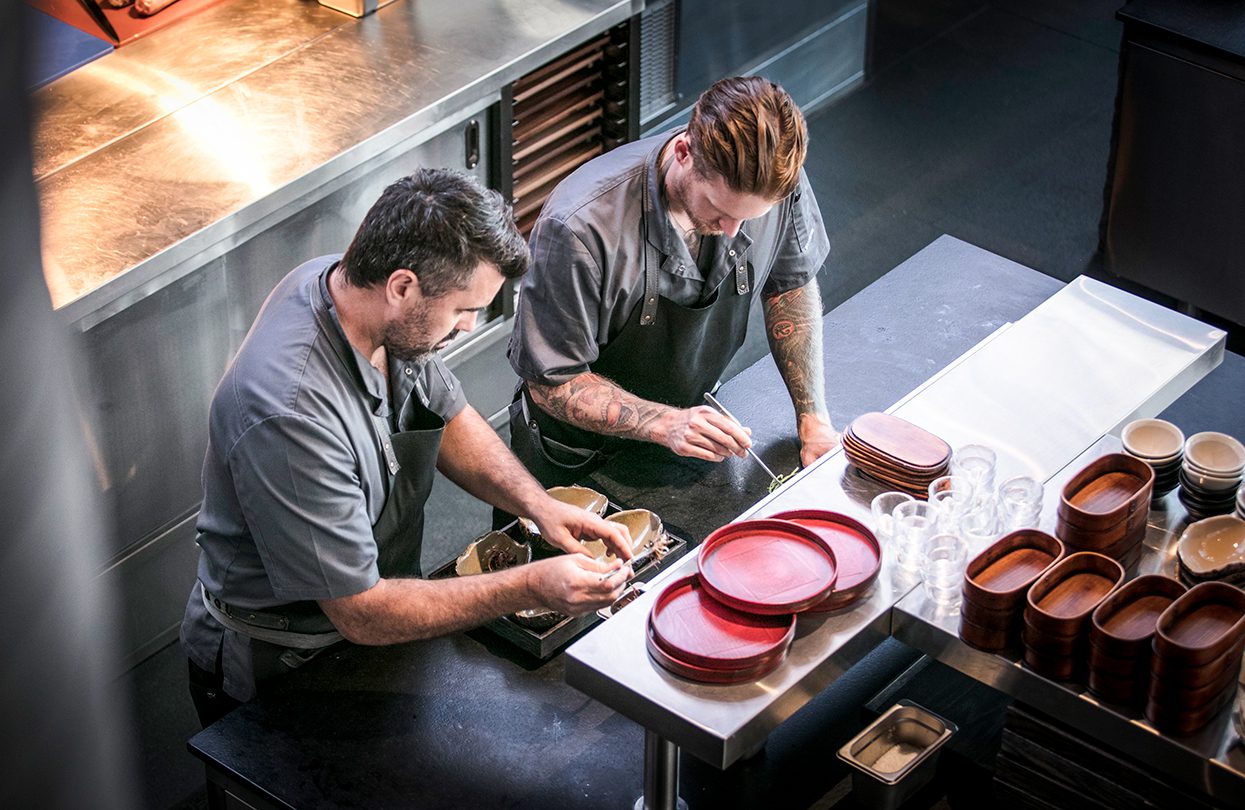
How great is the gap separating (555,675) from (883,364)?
1223 mm

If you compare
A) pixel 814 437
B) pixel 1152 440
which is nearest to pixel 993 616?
pixel 1152 440

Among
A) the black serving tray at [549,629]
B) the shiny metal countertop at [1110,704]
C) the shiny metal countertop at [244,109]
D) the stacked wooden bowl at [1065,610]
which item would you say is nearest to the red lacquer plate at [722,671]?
the shiny metal countertop at [1110,704]

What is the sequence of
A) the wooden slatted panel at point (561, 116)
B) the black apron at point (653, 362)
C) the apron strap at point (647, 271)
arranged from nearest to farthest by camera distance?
the apron strap at point (647, 271) < the black apron at point (653, 362) < the wooden slatted panel at point (561, 116)

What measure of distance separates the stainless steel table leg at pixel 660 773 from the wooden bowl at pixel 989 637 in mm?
463

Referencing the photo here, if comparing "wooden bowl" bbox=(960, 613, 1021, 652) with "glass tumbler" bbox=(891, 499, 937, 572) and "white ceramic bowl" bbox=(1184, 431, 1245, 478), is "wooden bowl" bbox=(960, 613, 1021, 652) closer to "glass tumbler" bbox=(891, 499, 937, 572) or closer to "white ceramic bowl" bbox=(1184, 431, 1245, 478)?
"glass tumbler" bbox=(891, 499, 937, 572)

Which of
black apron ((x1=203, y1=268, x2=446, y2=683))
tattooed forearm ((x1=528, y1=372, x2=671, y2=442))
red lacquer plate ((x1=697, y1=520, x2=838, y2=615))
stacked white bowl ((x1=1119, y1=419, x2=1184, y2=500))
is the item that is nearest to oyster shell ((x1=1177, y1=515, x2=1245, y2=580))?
stacked white bowl ((x1=1119, y1=419, x2=1184, y2=500))

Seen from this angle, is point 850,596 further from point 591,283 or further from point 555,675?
point 591,283

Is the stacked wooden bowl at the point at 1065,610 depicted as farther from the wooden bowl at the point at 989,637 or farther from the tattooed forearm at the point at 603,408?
the tattooed forearm at the point at 603,408

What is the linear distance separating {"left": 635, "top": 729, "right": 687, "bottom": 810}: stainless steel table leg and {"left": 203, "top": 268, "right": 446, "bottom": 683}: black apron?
0.69 meters

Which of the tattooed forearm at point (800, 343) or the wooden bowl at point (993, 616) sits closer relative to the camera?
the wooden bowl at point (993, 616)

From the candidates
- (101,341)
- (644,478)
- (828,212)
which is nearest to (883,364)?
(644,478)

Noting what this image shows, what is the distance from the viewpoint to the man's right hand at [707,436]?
280cm

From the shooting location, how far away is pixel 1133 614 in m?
1.98

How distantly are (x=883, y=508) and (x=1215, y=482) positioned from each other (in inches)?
20.8
